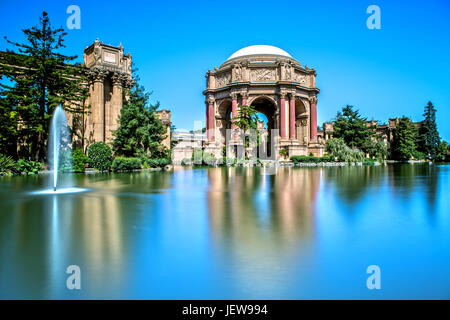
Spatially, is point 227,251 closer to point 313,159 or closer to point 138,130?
point 138,130

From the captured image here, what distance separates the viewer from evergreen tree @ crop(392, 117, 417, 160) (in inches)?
1897

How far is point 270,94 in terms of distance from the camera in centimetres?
3759

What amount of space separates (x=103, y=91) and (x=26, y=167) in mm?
7746

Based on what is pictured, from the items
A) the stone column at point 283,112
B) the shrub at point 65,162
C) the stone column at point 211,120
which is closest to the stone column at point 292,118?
the stone column at point 283,112

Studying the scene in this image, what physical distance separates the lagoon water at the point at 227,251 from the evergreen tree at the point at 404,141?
49510mm

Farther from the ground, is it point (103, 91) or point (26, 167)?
point (103, 91)

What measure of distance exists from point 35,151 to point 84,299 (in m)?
21.0

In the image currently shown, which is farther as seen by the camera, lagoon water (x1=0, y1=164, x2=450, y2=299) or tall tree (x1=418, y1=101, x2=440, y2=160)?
tall tree (x1=418, y1=101, x2=440, y2=160)

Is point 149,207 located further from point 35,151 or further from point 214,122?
point 214,122

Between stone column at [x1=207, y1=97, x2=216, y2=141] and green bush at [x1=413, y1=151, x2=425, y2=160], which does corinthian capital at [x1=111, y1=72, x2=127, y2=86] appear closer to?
stone column at [x1=207, y1=97, x2=216, y2=141]

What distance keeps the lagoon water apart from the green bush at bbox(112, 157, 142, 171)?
13.1 m

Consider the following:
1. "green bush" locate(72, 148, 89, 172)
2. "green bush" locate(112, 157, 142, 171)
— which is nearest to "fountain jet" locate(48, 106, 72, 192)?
"green bush" locate(72, 148, 89, 172)

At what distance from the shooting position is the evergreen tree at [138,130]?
810 inches

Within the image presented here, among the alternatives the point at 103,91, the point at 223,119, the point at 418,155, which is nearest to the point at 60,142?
the point at 103,91
